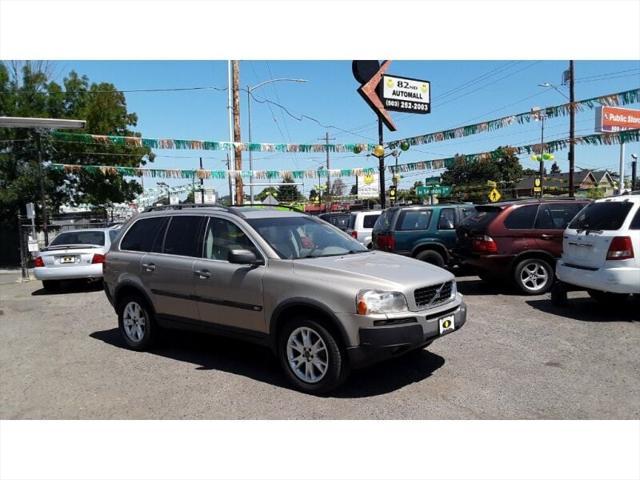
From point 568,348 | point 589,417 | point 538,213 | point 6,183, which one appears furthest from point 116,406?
point 6,183

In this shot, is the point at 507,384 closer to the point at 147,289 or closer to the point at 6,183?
the point at 147,289

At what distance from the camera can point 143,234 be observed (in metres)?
6.50

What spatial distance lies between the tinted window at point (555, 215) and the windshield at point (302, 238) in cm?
479

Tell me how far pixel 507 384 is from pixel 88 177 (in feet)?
76.7

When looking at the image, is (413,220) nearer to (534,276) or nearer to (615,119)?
(534,276)

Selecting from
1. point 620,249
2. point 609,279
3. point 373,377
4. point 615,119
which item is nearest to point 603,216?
point 620,249

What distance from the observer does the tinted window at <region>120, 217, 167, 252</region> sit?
249 inches

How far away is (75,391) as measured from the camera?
4.93 m

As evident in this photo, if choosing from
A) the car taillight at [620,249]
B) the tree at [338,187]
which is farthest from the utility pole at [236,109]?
the tree at [338,187]

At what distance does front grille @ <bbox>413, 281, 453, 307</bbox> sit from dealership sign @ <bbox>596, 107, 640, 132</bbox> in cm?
1562

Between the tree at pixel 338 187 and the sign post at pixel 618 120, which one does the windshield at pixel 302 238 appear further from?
the tree at pixel 338 187

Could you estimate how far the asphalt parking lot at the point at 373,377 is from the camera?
4258 millimetres

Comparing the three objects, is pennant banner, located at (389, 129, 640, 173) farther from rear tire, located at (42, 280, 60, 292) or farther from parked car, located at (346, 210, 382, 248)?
rear tire, located at (42, 280, 60, 292)

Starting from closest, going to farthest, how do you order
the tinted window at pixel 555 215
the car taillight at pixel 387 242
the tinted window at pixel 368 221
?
the tinted window at pixel 555 215, the car taillight at pixel 387 242, the tinted window at pixel 368 221
